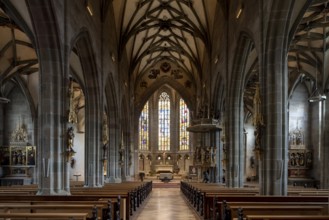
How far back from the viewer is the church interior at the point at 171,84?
15172mm

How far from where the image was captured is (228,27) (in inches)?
947

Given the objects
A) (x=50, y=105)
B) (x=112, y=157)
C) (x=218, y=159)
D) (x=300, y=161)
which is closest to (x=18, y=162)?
(x=112, y=157)

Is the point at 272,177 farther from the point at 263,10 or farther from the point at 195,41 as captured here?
the point at 195,41

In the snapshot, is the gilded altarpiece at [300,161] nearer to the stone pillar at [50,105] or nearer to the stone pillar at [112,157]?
the stone pillar at [112,157]

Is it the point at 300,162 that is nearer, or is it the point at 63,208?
the point at 63,208

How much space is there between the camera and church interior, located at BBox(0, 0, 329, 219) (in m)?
15.2

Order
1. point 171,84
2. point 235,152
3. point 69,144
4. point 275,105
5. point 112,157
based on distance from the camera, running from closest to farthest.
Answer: point 275,105, point 69,144, point 235,152, point 112,157, point 171,84

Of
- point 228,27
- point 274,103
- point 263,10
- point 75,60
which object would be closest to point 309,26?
point 228,27

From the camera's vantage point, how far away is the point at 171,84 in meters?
48.0

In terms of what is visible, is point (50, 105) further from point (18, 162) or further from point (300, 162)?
point (300, 162)

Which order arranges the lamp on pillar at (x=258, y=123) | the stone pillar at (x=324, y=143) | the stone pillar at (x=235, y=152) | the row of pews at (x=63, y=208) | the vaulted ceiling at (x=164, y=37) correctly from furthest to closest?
1. the vaulted ceiling at (x=164, y=37)
2. the stone pillar at (x=324, y=143)
3. the stone pillar at (x=235, y=152)
4. the lamp on pillar at (x=258, y=123)
5. the row of pews at (x=63, y=208)

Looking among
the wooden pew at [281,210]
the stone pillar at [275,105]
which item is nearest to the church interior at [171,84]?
the stone pillar at [275,105]

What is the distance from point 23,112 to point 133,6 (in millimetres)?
12609

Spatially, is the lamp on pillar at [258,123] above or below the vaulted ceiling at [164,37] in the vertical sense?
below
